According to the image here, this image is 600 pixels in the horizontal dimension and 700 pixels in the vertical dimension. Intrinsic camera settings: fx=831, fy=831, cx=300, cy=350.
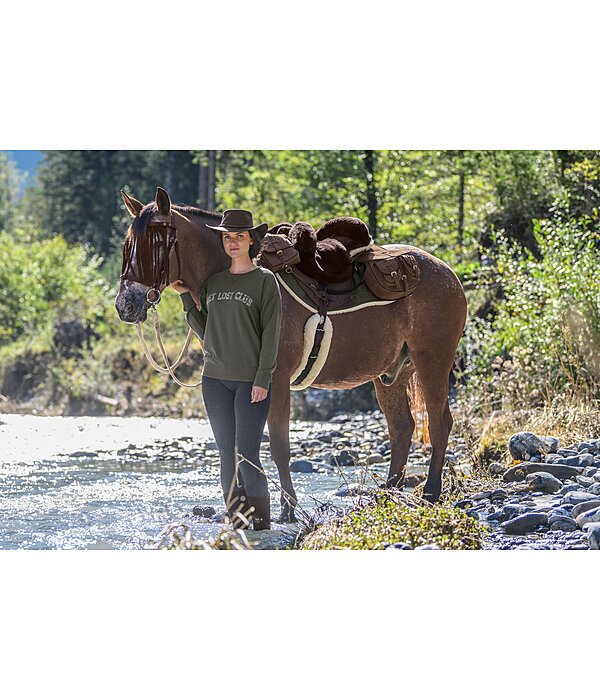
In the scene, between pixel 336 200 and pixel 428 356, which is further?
pixel 336 200

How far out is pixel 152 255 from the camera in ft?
16.2

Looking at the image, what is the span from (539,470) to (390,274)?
2.18 m

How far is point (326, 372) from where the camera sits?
18.9 ft

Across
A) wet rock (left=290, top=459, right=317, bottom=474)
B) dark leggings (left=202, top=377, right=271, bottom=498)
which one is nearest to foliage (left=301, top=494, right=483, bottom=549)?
dark leggings (left=202, top=377, right=271, bottom=498)

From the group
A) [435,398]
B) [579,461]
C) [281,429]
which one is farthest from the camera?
[579,461]

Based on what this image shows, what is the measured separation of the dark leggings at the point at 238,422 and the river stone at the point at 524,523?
1.59 m

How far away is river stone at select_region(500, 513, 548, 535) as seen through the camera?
17.1 ft

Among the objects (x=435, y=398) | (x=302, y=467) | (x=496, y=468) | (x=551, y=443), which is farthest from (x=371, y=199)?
(x=435, y=398)

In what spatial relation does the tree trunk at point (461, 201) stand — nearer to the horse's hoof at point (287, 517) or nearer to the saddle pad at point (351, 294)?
the saddle pad at point (351, 294)

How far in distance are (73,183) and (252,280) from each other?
890 inches

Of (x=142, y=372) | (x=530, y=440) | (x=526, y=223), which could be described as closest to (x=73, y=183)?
(x=142, y=372)

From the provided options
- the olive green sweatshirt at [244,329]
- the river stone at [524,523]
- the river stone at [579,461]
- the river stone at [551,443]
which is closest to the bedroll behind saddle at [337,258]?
the olive green sweatshirt at [244,329]

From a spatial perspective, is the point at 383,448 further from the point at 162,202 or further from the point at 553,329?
the point at 162,202
